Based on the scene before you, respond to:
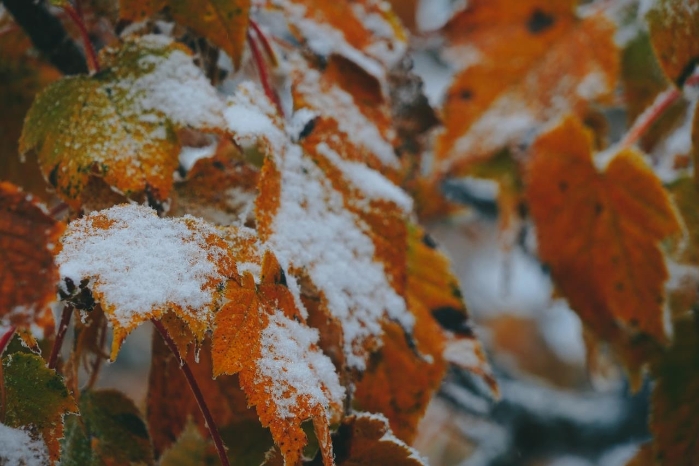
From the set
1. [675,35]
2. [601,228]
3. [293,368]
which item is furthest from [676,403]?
[293,368]

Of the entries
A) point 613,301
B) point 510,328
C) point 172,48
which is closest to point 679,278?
point 613,301

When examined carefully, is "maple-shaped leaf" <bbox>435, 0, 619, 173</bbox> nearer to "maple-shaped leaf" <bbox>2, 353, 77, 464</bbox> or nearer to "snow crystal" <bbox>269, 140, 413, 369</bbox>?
"snow crystal" <bbox>269, 140, 413, 369</bbox>

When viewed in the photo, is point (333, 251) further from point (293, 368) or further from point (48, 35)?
point (48, 35)

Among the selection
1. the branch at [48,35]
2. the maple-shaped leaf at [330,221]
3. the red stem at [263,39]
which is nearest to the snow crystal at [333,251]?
the maple-shaped leaf at [330,221]

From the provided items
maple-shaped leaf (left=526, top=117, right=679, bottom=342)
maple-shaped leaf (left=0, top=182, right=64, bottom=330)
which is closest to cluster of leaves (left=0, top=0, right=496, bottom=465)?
maple-shaped leaf (left=0, top=182, right=64, bottom=330)

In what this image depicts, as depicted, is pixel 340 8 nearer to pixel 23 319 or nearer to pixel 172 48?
pixel 172 48
